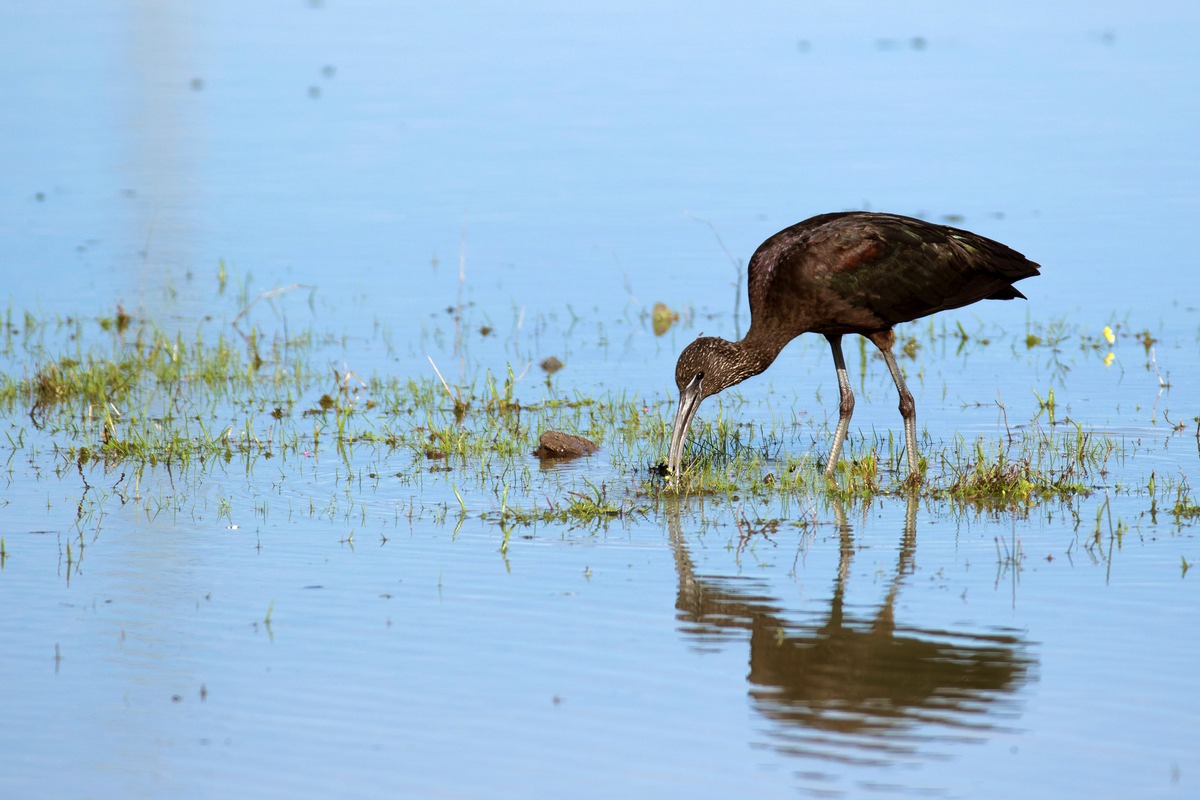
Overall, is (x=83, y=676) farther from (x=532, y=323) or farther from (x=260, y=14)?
(x=260, y=14)

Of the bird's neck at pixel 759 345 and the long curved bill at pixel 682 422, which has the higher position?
the bird's neck at pixel 759 345

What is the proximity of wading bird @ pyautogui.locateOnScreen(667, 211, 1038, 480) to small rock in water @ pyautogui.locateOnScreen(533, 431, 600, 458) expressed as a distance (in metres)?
0.49

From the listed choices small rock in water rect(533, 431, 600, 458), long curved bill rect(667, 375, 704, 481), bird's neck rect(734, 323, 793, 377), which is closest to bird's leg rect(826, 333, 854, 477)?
bird's neck rect(734, 323, 793, 377)

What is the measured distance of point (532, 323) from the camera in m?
12.5

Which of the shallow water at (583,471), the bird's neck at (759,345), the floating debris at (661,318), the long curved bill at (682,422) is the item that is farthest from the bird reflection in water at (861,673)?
the floating debris at (661,318)

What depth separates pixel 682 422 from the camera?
27.4 ft

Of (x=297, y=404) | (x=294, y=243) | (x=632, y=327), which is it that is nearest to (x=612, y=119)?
(x=294, y=243)

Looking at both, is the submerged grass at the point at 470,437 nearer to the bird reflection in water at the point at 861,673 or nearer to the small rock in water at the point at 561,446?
the small rock in water at the point at 561,446

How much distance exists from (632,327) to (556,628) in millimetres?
6538

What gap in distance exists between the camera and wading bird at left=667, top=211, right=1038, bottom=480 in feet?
27.5

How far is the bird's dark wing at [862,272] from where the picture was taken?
8375mm

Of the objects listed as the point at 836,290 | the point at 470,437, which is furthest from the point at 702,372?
the point at 470,437

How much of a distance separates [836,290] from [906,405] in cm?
74

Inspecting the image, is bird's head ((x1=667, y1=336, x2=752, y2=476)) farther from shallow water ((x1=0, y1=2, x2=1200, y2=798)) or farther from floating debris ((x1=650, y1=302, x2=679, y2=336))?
floating debris ((x1=650, y1=302, x2=679, y2=336))
